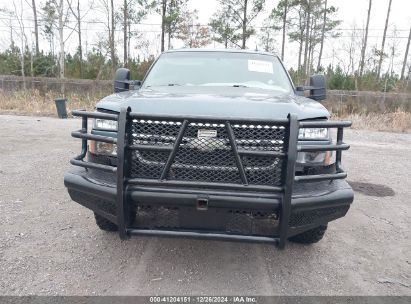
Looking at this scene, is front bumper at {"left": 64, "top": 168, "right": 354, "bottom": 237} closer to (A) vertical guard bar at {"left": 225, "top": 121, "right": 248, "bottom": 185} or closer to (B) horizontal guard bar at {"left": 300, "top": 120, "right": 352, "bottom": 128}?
(A) vertical guard bar at {"left": 225, "top": 121, "right": 248, "bottom": 185}

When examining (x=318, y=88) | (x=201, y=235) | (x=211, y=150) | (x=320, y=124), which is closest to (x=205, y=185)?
(x=211, y=150)

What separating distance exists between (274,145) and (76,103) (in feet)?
55.1

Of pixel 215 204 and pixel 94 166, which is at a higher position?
pixel 94 166

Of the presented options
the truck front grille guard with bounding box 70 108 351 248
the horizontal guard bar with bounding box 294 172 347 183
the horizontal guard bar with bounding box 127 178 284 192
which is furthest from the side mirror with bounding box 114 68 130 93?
the horizontal guard bar with bounding box 294 172 347 183

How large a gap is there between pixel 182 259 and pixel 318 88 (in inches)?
98.2

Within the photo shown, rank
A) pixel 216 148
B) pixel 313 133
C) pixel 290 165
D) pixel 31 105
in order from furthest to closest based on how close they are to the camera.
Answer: pixel 31 105 < pixel 313 133 < pixel 216 148 < pixel 290 165

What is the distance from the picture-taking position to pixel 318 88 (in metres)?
4.16

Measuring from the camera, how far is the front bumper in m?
2.41

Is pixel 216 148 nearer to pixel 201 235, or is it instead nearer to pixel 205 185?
pixel 205 185

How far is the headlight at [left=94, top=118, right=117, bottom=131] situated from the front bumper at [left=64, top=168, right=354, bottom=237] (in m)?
0.36

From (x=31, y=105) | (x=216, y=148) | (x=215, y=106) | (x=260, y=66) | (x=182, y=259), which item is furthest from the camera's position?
(x=31, y=105)

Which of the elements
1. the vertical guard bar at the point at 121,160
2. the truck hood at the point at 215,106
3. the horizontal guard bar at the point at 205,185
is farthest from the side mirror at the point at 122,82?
the horizontal guard bar at the point at 205,185

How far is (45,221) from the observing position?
12.5 ft

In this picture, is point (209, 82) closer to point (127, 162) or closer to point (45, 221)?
point (127, 162)
